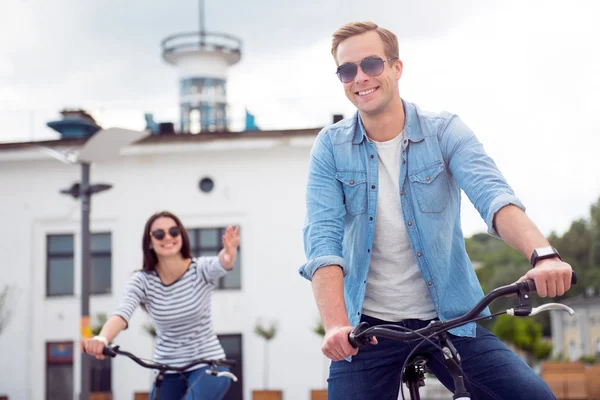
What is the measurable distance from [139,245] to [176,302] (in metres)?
23.0

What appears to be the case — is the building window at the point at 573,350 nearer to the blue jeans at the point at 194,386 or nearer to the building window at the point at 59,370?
the building window at the point at 59,370

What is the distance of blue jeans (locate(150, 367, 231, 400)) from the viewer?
5.73 m

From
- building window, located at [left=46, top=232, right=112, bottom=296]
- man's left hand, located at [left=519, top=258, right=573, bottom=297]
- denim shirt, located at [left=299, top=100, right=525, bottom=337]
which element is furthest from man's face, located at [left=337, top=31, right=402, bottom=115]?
building window, located at [left=46, top=232, right=112, bottom=296]

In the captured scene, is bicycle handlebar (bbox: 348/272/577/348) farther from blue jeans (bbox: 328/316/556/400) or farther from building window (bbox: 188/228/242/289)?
building window (bbox: 188/228/242/289)

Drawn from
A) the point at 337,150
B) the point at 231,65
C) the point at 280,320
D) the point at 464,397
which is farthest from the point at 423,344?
the point at 231,65

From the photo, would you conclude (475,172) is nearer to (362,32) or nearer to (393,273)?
(393,273)

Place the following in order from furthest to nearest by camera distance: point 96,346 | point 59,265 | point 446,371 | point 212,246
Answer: point 59,265
point 212,246
point 96,346
point 446,371

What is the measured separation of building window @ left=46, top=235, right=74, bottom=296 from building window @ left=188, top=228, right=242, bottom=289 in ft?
13.2

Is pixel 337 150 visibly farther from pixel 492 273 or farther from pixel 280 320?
pixel 492 273

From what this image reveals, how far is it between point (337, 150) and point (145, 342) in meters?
25.7

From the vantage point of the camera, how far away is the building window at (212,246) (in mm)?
28594

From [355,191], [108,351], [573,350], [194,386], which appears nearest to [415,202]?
[355,191]

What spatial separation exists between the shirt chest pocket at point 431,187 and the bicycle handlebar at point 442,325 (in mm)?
610

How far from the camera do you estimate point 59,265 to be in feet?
97.7
